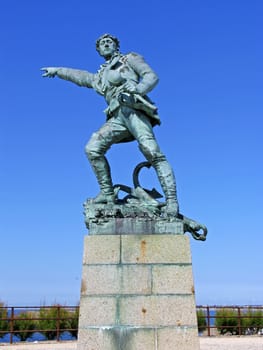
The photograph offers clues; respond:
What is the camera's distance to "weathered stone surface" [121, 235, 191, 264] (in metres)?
6.67

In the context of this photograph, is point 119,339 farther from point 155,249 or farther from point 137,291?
point 155,249

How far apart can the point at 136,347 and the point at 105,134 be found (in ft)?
Result: 9.87

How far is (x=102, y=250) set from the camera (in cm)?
677

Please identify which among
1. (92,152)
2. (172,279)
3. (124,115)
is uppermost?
(124,115)

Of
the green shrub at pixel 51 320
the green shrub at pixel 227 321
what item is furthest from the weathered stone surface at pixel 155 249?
the green shrub at pixel 227 321

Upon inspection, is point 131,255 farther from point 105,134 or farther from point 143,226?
point 105,134

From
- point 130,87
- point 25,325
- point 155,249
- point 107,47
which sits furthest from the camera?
point 25,325

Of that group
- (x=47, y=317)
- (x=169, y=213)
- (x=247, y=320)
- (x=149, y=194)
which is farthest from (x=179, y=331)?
(x=247, y=320)

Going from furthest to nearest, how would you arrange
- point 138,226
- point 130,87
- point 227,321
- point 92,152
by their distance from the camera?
point 227,321 < point 92,152 < point 130,87 < point 138,226

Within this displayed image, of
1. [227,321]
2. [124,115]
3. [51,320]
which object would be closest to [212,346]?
[227,321]

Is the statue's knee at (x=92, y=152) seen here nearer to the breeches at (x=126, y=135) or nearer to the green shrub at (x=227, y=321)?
the breeches at (x=126, y=135)

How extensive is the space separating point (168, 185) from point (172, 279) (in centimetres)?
132

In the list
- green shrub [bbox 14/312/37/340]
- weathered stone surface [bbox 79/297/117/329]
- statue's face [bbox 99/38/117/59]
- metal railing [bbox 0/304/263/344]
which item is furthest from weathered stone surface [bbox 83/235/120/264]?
green shrub [bbox 14/312/37/340]

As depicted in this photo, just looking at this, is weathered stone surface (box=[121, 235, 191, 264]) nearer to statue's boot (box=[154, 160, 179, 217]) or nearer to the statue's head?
statue's boot (box=[154, 160, 179, 217])
